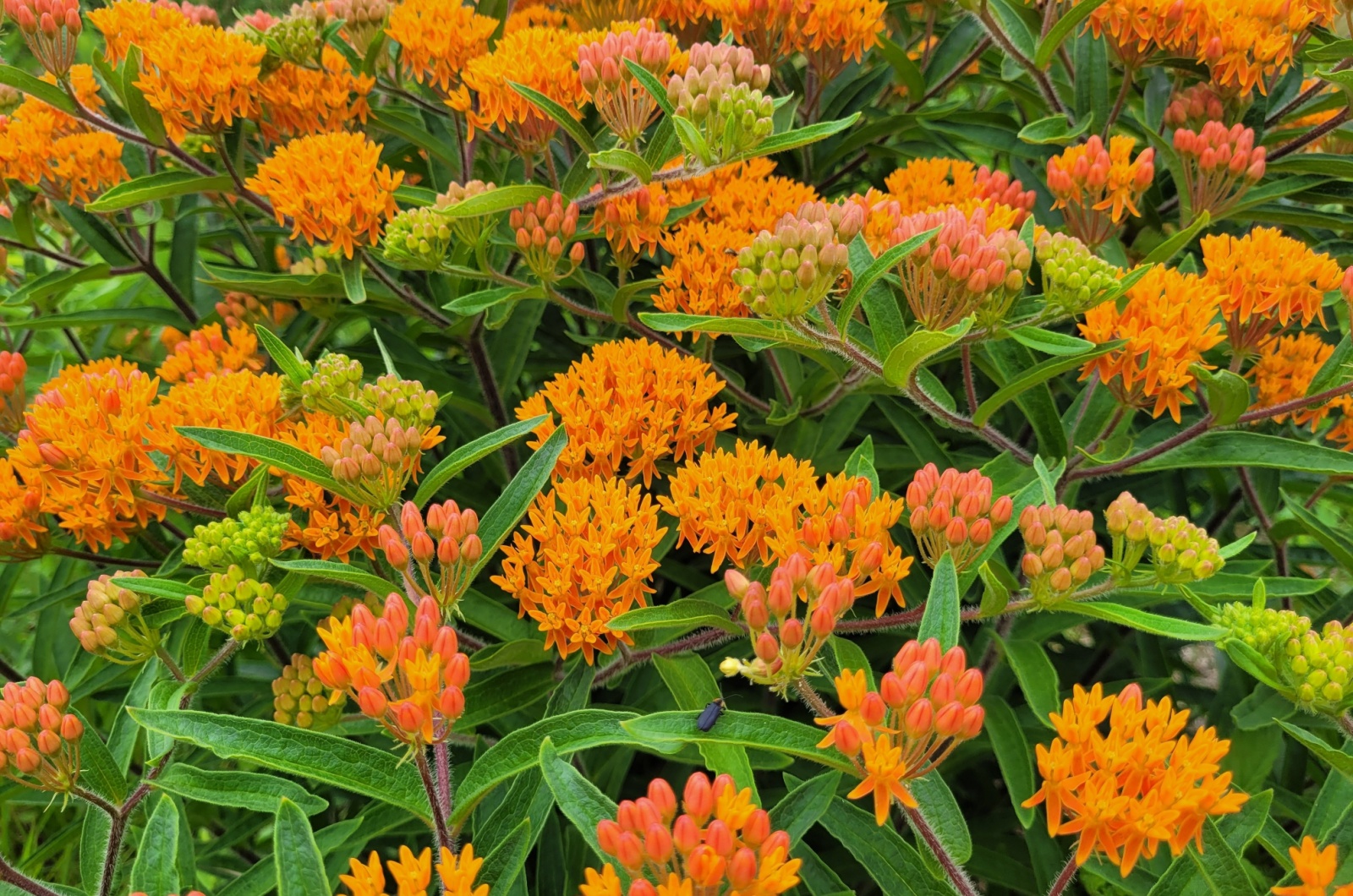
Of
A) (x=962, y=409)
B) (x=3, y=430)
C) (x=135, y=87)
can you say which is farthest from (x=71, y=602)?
(x=962, y=409)

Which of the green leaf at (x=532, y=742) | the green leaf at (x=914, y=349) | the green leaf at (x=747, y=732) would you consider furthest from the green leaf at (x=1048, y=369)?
the green leaf at (x=532, y=742)

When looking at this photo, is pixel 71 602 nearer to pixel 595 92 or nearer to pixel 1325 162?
pixel 595 92

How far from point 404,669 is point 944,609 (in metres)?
0.79

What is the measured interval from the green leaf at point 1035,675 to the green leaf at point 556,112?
1.43 meters

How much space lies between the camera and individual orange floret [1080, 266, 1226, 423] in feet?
6.37

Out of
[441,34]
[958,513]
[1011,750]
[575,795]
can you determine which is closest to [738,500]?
[958,513]

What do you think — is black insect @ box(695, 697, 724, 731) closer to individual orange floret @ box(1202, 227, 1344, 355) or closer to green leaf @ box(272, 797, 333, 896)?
green leaf @ box(272, 797, 333, 896)

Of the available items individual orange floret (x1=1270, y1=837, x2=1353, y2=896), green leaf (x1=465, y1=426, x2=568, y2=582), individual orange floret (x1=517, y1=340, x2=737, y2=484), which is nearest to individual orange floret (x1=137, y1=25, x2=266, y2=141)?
individual orange floret (x1=517, y1=340, x2=737, y2=484)

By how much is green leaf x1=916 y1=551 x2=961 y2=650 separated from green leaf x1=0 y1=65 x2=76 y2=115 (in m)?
2.51

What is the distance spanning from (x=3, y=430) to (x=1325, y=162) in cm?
349

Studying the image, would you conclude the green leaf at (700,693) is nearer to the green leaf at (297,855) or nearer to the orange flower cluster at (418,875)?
the orange flower cluster at (418,875)

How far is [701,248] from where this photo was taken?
235 cm

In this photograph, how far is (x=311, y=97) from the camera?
2.60 metres

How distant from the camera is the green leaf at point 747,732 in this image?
1.35m
